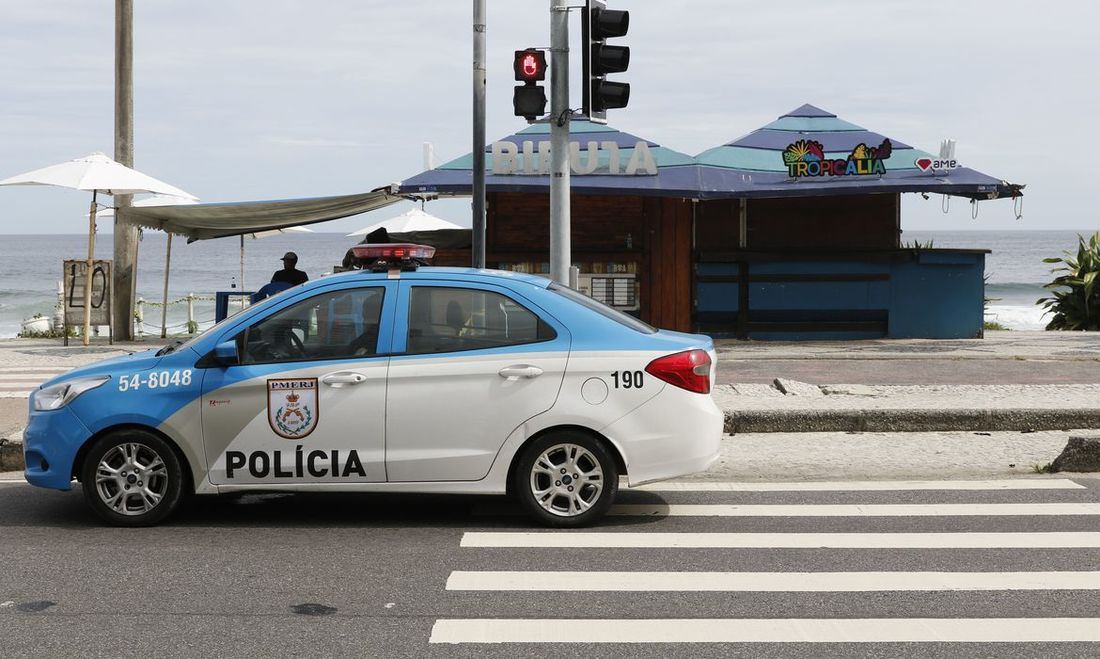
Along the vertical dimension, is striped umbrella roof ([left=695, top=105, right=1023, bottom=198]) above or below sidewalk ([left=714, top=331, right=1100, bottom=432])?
above

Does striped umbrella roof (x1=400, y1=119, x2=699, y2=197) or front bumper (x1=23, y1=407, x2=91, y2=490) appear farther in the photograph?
striped umbrella roof (x1=400, y1=119, x2=699, y2=197)

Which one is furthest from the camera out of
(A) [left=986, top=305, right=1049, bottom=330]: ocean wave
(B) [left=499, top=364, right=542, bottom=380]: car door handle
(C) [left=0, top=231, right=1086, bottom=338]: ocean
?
(C) [left=0, top=231, right=1086, bottom=338]: ocean

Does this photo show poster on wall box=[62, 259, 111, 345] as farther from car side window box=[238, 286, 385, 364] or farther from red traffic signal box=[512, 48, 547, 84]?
car side window box=[238, 286, 385, 364]

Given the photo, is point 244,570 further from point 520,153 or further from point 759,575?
point 520,153

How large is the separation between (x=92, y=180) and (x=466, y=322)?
1298cm

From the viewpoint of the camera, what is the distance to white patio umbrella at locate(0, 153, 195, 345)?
18.8 meters

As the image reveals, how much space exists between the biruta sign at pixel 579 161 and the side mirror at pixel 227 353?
1238 cm

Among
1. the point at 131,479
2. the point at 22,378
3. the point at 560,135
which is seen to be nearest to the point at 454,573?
the point at 131,479

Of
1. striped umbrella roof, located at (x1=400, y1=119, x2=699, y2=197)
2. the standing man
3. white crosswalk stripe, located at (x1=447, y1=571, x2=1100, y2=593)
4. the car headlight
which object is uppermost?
striped umbrella roof, located at (x1=400, y1=119, x2=699, y2=197)

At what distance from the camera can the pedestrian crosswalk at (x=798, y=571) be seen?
18.6 feet

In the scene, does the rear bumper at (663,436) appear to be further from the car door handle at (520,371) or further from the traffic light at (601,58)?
the traffic light at (601,58)

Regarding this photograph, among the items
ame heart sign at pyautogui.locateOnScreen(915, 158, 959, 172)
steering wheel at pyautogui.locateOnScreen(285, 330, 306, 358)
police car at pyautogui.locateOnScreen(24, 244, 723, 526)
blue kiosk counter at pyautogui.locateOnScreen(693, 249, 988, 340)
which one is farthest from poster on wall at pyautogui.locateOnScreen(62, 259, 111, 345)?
steering wheel at pyautogui.locateOnScreen(285, 330, 306, 358)

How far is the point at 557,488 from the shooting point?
7645 millimetres

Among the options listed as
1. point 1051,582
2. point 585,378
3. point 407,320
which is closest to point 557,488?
point 585,378
